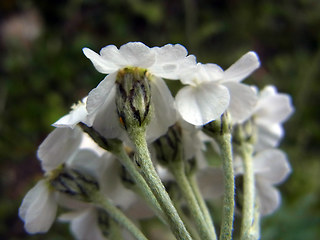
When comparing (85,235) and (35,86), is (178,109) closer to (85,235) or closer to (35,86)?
(85,235)

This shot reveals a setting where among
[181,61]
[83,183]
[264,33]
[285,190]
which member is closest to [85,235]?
[83,183]

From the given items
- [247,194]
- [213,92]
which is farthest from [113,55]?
[247,194]

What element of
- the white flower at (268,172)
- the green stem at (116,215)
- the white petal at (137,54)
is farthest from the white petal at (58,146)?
the white flower at (268,172)

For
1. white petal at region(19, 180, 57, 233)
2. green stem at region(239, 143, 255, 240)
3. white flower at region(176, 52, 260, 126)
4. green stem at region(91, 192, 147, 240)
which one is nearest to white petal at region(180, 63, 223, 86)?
white flower at region(176, 52, 260, 126)

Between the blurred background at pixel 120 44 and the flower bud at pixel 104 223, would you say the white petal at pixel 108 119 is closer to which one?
the flower bud at pixel 104 223

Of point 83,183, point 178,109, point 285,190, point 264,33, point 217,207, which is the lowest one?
point 285,190

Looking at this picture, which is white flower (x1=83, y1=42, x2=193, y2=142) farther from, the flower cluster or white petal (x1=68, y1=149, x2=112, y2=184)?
white petal (x1=68, y1=149, x2=112, y2=184)
